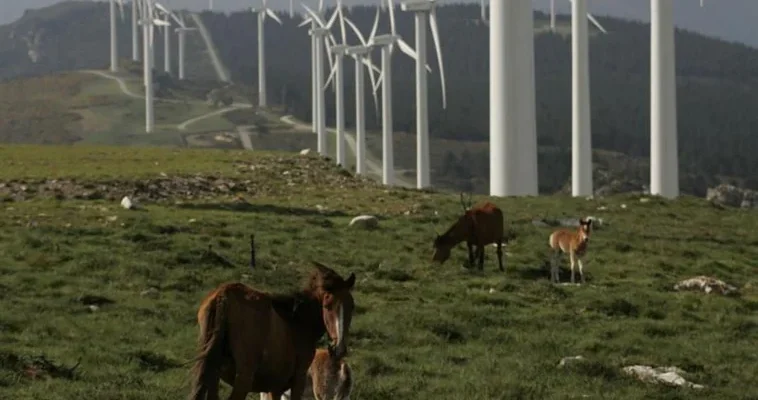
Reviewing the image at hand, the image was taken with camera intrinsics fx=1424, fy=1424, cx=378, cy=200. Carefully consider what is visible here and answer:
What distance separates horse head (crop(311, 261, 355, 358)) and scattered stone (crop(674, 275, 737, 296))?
584 inches

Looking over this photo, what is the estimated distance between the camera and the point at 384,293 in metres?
22.4

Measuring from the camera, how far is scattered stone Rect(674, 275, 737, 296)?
25.3 metres

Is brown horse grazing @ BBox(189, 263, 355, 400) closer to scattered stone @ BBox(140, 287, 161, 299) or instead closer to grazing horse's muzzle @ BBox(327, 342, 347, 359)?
grazing horse's muzzle @ BBox(327, 342, 347, 359)

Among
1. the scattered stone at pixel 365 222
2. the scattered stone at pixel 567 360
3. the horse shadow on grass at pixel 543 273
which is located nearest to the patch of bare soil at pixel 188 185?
the scattered stone at pixel 365 222

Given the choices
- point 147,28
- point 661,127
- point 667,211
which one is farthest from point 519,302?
point 147,28

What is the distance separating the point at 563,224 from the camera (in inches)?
1356

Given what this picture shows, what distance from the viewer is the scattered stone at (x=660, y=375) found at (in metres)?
16.7

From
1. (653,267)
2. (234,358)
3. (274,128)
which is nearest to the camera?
(234,358)

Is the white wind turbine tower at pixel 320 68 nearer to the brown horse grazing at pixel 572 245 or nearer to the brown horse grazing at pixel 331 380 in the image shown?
the brown horse grazing at pixel 572 245

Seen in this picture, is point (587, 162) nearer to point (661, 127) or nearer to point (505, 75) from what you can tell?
point (661, 127)

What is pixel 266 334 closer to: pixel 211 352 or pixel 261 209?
pixel 211 352

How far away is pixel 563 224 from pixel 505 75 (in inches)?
336

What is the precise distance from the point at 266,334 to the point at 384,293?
1146cm

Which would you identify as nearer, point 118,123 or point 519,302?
point 519,302
